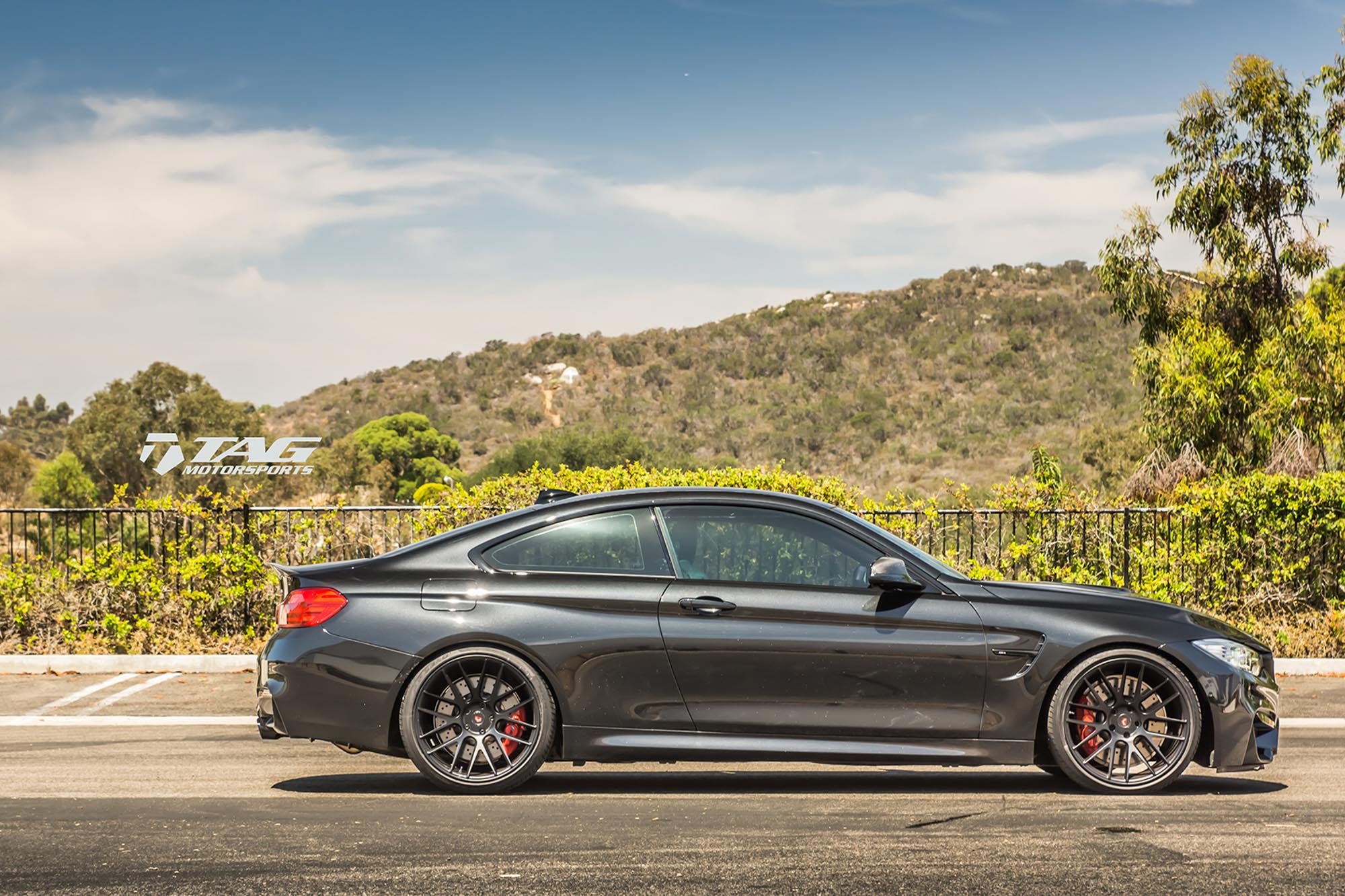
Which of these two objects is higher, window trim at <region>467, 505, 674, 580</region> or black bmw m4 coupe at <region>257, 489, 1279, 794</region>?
window trim at <region>467, 505, 674, 580</region>

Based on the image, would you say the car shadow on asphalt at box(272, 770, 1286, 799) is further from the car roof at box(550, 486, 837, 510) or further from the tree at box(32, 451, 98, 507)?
the tree at box(32, 451, 98, 507)

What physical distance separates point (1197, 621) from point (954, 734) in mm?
1468

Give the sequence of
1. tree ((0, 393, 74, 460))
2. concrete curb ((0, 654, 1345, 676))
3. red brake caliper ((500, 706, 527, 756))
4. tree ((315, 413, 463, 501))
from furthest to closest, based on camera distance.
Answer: tree ((0, 393, 74, 460)), tree ((315, 413, 463, 501)), concrete curb ((0, 654, 1345, 676)), red brake caliper ((500, 706, 527, 756))

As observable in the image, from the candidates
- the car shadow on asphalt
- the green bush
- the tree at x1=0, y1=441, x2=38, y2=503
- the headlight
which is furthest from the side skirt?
the tree at x1=0, y1=441, x2=38, y2=503

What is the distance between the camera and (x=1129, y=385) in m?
60.8

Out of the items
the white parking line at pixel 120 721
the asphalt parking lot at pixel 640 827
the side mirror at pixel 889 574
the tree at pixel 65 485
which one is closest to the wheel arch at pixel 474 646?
the asphalt parking lot at pixel 640 827

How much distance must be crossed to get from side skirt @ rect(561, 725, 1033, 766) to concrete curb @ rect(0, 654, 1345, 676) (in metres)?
6.48

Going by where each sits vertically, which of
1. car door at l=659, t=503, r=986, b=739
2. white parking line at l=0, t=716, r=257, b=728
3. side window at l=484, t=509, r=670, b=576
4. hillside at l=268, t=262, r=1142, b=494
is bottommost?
white parking line at l=0, t=716, r=257, b=728

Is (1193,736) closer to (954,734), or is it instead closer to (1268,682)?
(1268,682)

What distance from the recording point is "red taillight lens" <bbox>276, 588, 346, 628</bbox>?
6789mm

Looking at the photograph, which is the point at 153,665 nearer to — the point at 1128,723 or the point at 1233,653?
the point at 1128,723

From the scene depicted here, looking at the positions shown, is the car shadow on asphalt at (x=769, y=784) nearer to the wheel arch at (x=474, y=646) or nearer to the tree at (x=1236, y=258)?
the wheel arch at (x=474, y=646)

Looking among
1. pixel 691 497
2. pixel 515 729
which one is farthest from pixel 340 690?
pixel 691 497

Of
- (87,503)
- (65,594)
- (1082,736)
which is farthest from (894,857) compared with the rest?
(87,503)
